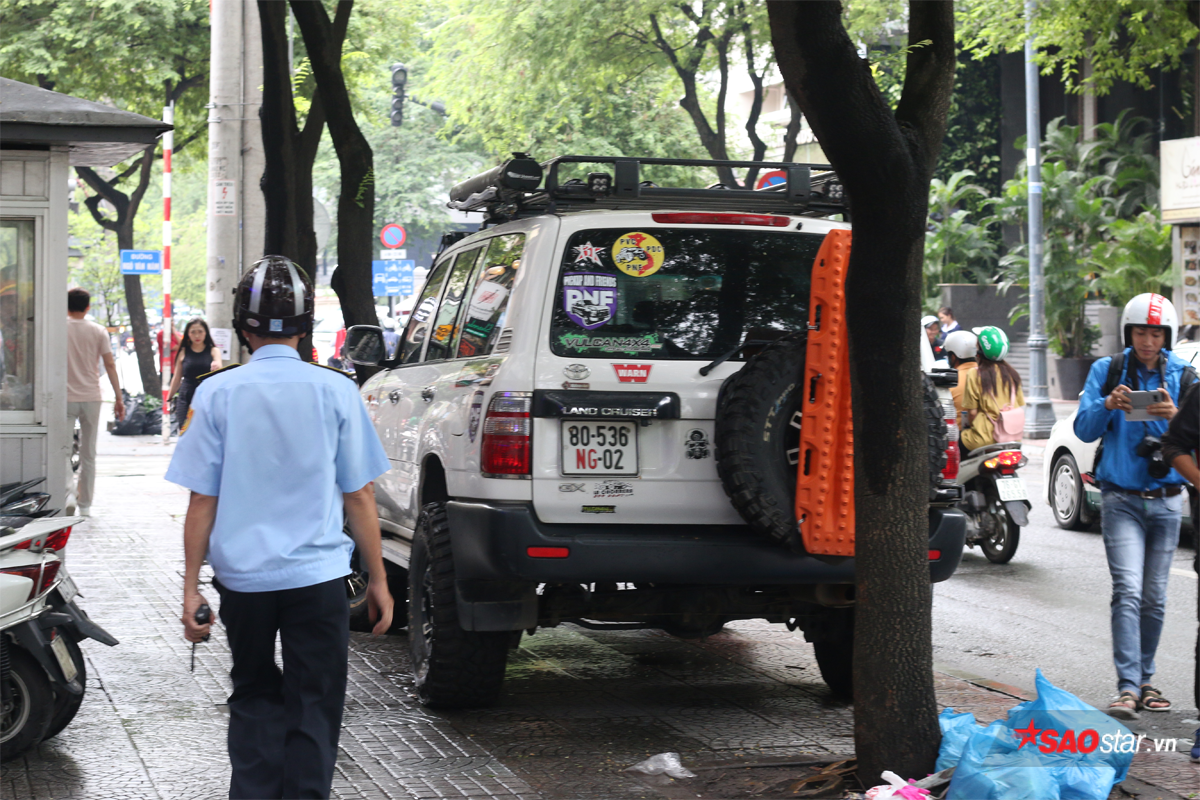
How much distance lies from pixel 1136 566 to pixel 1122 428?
62 cm

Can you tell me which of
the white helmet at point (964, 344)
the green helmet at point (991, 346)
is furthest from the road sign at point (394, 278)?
the green helmet at point (991, 346)

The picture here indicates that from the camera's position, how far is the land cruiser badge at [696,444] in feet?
18.2

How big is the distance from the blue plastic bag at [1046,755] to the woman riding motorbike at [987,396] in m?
5.95

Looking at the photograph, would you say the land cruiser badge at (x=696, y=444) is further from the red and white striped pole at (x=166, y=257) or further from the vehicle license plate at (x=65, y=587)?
the red and white striped pole at (x=166, y=257)

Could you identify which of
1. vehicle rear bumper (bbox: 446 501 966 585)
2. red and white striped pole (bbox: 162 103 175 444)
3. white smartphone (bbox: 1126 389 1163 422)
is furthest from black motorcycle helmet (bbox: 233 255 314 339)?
red and white striped pole (bbox: 162 103 175 444)

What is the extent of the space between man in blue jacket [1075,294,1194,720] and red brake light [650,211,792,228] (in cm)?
161

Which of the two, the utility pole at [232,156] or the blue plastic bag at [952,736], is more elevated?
the utility pole at [232,156]

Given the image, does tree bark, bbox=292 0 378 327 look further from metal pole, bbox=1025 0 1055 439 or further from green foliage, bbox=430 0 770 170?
metal pole, bbox=1025 0 1055 439

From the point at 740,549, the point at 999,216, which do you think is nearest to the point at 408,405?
the point at 740,549

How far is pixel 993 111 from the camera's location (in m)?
37.8

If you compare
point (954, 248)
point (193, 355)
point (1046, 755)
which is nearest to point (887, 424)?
point (1046, 755)

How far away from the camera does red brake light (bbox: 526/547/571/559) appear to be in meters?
5.39

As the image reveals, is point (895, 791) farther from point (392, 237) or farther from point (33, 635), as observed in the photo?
point (392, 237)

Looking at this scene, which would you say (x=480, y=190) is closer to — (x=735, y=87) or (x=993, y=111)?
(x=993, y=111)
